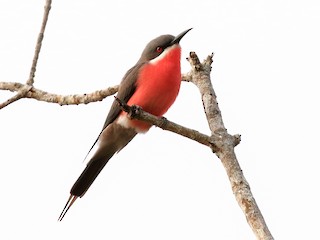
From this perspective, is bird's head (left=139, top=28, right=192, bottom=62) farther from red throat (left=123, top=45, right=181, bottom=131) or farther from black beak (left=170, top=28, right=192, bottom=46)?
red throat (left=123, top=45, right=181, bottom=131)

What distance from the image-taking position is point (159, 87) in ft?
20.1

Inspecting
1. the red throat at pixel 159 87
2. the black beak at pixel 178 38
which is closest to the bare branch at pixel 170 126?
the red throat at pixel 159 87

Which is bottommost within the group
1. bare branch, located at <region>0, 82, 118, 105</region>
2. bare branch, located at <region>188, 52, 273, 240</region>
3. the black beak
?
bare branch, located at <region>188, 52, 273, 240</region>

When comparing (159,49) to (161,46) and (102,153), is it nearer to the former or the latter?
(161,46)

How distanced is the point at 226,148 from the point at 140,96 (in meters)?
1.41

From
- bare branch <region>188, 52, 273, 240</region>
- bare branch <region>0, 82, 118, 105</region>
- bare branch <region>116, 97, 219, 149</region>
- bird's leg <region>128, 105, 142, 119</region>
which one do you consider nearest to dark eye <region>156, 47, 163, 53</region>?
bare branch <region>188, 52, 273, 240</region>

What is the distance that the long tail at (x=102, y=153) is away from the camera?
254 inches

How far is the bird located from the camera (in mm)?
6137

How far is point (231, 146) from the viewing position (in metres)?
5.03

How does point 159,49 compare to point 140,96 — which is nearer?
point 140,96

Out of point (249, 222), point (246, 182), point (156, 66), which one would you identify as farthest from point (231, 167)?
point (156, 66)

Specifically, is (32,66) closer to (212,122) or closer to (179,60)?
(179,60)

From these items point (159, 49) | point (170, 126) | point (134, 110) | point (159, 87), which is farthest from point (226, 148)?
point (159, 49)

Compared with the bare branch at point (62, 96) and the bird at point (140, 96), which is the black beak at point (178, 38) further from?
the bare branch at point (62, 96)
